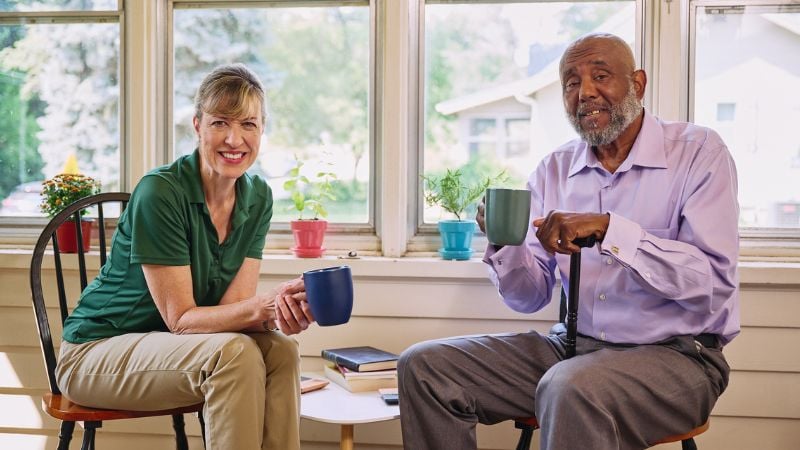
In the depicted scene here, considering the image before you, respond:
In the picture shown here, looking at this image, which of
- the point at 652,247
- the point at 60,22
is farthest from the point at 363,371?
the point at 60,22

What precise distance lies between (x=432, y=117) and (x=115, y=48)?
46.8 inches

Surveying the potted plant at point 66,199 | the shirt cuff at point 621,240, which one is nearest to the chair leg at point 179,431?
the potted plant at point 66,199

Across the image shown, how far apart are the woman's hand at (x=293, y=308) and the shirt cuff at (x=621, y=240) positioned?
669 mm

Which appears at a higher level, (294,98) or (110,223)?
(294,98)

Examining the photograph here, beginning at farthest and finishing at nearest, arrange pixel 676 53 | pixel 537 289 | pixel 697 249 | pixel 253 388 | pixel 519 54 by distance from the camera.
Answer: pixel 519 54
pixel 676 53
pixel 537 289
pixel 697 249
pixel 253 388

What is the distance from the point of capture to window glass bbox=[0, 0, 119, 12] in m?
2.92

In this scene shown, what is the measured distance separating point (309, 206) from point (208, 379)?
1215 mm

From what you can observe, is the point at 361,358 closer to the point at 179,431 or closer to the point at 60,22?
the point at 179,431

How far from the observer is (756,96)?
8.77 feet

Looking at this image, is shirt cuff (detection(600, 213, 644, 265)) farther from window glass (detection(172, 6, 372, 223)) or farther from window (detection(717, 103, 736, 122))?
window glass (detection(172, 6, 372, 223))

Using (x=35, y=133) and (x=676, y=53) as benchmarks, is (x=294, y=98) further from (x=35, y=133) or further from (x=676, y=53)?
(x=676, y=53)

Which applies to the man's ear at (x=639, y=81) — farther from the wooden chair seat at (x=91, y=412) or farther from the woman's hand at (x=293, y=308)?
the wooden chair seat at (x=91, y=412)

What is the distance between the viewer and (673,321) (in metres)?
1.93

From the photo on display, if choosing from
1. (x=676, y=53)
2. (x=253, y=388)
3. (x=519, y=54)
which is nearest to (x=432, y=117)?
(x=519, y=54)
